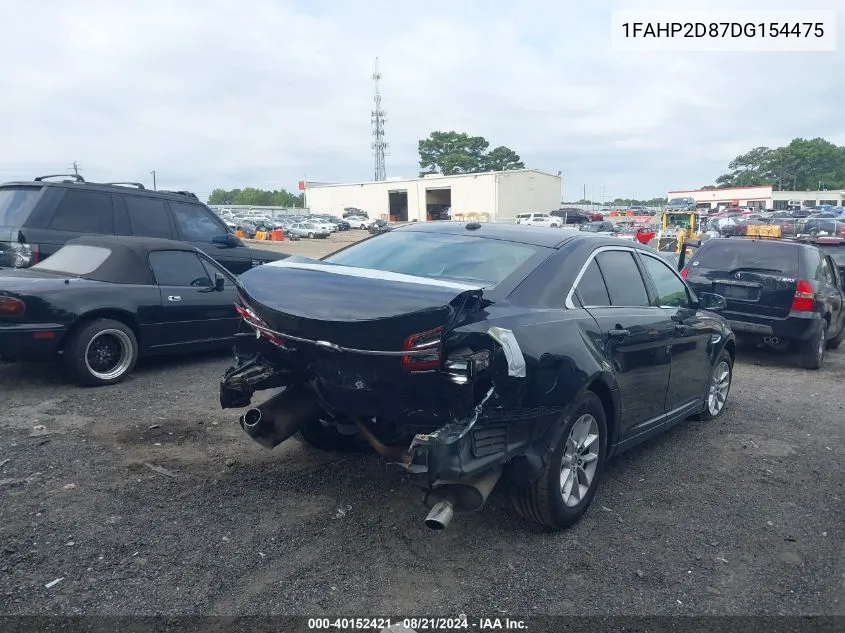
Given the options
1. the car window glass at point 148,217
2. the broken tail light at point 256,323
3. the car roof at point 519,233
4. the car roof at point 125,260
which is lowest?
the broken tail light at point 256,323

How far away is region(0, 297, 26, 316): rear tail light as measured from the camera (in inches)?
235

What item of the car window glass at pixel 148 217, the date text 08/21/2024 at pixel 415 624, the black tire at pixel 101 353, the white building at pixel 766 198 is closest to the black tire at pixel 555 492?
the date text 08/21/2024 at pixel 415 624

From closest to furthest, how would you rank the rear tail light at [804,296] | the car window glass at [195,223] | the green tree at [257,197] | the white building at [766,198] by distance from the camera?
the rear tail light at [804,296] < the car window glass at [195,223] < the white building at [766,198] < the green tree at [257,197]

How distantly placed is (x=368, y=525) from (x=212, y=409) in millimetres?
2555

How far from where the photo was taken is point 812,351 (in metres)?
8.66

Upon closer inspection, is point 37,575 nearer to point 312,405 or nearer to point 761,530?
point 312,405

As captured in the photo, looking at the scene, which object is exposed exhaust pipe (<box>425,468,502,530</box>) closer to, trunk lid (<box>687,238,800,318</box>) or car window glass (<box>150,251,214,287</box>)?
car window glass (<box>150,251,214,287</box>)

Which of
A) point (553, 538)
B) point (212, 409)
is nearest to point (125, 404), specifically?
point (212, 409)

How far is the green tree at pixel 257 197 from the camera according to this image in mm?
131500

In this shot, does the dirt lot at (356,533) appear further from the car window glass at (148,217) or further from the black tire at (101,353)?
the car window glass at (148,217)

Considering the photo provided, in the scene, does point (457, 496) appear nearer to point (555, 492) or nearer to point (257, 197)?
point (555, 492)

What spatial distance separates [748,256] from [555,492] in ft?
21.7

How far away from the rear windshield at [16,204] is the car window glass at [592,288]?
276 inches

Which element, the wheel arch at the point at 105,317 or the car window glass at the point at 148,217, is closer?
the wheel arch at the point at 105,317
